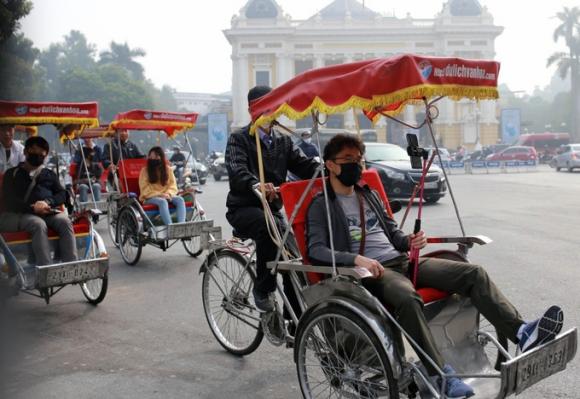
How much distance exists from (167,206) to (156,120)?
1603mm

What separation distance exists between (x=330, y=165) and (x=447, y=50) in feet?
234

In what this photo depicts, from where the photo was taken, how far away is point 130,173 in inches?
384

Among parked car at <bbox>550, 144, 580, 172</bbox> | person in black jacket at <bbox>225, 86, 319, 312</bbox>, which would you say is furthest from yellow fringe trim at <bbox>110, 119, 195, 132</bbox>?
parked car at <bbox>550, 144, 580, 172</bbox>

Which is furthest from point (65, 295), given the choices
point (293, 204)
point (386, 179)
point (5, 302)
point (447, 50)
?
point (447, 50)

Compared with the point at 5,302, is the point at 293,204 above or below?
above

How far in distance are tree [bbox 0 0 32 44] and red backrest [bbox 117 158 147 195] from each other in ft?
21.9

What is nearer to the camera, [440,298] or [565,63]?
[440,298]

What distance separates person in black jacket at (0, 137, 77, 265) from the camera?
5.69 meters

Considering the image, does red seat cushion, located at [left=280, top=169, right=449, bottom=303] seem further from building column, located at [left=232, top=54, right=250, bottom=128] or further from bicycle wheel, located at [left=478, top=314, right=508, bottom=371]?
building column, located at [left=232, top=54, right=250, bottom=128]

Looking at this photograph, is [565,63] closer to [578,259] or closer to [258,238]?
[578,259]

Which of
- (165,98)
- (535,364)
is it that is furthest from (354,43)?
(535,364)

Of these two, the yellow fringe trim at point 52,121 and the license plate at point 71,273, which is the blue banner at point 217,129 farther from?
the license plate at point 71,273

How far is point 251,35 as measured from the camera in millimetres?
71750

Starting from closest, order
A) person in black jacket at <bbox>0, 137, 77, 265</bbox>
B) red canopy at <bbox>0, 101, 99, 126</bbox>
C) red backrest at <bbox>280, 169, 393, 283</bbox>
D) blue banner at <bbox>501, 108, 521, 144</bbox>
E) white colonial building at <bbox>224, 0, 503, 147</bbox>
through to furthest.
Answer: red backrest at <bbox>280, 169, 393, 283</bbox> → person in black jacket at <bbox>0, 137, 77, 265</bbox> → red canopy at <bbox>0, 101, 99, 126</bbox> → blue banner at <bbox>501, 108, 521, 144</bbox> → white colonial building at <bbox>224, 0, 503, 147</bbox>
